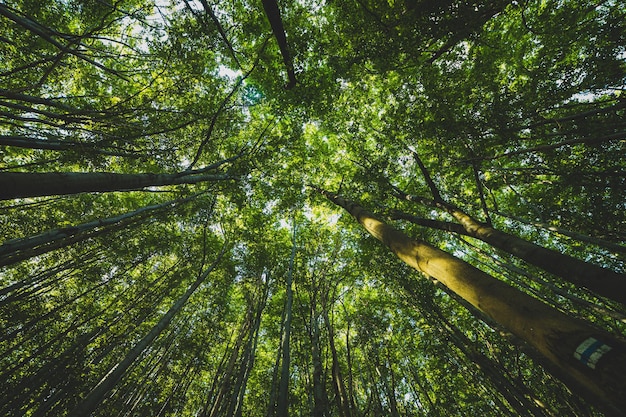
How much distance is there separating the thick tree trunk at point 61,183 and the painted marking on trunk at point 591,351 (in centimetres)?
311

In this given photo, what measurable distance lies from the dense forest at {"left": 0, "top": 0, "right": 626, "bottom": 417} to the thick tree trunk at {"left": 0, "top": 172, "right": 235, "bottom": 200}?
2cm

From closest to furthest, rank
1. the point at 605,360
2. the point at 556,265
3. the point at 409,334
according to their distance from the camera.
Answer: the point at 605,360, the point at 556,265, the point at 409,334

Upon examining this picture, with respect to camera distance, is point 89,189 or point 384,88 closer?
point 89,189

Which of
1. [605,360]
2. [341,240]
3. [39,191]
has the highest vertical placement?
[341,240]

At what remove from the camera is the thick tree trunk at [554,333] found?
0.91m

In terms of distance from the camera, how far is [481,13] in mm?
4348

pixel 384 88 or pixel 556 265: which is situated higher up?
pixel 384 88

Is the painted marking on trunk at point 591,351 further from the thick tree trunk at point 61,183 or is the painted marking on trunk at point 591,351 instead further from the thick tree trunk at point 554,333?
the thick tree trunk at point 61,183

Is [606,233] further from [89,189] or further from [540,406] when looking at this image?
[89,189]

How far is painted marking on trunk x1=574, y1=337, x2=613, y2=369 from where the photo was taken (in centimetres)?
93

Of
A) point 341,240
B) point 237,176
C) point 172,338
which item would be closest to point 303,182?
point 341,240

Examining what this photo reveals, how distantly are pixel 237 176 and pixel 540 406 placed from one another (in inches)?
362

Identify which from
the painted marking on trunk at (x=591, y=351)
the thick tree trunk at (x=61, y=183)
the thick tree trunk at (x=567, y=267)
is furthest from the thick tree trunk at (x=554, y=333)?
the thick tree trunk at (x=61, y=183)

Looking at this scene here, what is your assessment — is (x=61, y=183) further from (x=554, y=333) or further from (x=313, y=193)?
(x=313, y=193)
